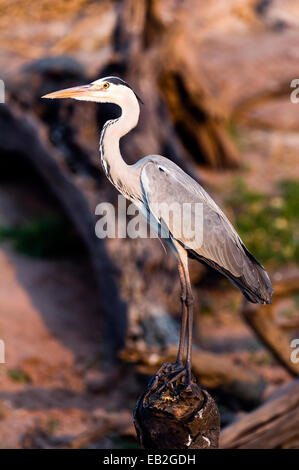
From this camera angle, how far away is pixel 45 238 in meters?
7.29

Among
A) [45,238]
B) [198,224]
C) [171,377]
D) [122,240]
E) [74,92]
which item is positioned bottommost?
[171,377]

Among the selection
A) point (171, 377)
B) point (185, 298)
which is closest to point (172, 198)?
point (185, 298)

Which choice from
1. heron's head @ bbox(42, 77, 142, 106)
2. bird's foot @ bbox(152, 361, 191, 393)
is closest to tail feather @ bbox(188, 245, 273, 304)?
bird's foot @ bbox(152, 361, 191, 393)

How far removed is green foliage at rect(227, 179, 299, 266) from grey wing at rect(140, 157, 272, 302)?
4142 mm

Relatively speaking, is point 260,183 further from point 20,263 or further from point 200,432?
point 200,432

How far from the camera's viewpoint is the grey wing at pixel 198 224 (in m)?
2.70

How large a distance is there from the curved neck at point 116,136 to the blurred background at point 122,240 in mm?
1737

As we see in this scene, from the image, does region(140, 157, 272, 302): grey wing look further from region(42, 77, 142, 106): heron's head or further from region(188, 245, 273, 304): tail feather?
region(42, 77, 142, 106): heron's head

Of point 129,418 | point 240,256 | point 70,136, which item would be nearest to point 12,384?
point 129,418

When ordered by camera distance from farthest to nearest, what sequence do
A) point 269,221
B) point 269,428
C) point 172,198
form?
point 269,221 → point 269,428 → point 172,198

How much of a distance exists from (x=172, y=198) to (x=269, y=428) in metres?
1.64

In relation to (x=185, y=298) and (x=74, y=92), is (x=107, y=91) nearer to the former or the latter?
(x=74, y=92)

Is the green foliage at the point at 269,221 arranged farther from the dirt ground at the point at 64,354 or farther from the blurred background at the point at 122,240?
the dirt ground at the point at 64,354

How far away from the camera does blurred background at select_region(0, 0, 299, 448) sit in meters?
4.68
